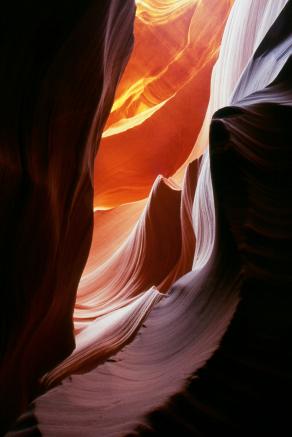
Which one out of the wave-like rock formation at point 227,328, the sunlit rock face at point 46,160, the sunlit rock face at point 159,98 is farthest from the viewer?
the sunlit rock face at point 159,98

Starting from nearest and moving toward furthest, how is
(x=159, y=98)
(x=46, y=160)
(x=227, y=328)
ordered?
(x=227, y=328), (x=46, y=160), (x=159, y=98)

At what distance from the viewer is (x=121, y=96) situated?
6.31 m

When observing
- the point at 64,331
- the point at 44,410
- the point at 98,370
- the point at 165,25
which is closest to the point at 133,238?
the point at 64,331

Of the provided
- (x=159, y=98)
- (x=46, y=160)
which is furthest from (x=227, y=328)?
(x=159, y=98)


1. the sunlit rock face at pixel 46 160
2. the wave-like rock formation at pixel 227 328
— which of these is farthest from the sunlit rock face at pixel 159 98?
the wave-like rock formation at pixel 227 328

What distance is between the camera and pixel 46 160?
184 cm

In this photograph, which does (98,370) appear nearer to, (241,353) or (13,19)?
(241,353)

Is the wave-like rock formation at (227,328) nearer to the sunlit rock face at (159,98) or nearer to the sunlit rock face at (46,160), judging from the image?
the sunlit rock face at (46,160)

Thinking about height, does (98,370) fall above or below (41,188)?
below

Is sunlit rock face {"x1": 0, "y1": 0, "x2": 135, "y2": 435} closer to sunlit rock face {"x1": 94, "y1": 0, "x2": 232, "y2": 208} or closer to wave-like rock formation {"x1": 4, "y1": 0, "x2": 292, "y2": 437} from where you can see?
wave-like rock formation {"x1": 4, "y1": 0, "x2": 292, "y2": 437}

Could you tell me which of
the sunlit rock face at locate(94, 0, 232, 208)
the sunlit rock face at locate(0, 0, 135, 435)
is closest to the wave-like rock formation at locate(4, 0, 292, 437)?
the sunlit rock face at locate(0, 0, 135, 435)

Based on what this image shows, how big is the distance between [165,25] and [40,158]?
516 cm

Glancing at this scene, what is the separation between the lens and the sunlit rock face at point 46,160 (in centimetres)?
151

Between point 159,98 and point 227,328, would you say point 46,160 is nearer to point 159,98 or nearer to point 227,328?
point 227,328
